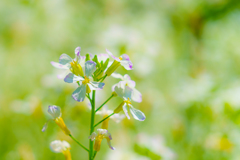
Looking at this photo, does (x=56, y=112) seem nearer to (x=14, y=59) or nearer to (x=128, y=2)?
(x=14, y=59)

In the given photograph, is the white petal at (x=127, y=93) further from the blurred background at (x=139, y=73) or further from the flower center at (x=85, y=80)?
the blurred background at (x=139, y=73)

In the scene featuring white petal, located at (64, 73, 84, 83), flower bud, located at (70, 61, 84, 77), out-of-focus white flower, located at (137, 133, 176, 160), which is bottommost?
white petal, located at (64, 73, 84, 83)

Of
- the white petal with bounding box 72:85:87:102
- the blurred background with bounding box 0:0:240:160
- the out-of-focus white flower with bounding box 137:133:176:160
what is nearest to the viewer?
the white petal with bounding box 72:85:87:102

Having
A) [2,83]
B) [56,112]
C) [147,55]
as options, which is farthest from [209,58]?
[56,112]

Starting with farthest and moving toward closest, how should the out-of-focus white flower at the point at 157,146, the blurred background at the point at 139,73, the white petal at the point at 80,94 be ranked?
the blurred background at the point at 139,73
the out-of-focus white flower at the point at 157,146
the white petal at the point at 80,94

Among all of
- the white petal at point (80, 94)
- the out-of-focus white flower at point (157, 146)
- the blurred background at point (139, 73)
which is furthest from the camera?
the blurred background at point (139, 73)

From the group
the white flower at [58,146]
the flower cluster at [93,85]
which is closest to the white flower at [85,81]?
the flower cluster at [93,85]

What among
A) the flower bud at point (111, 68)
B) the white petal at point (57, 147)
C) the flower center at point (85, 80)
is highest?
the flower bud at point (111, 68)

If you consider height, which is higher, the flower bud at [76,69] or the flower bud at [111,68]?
the flower bud at [111,68]

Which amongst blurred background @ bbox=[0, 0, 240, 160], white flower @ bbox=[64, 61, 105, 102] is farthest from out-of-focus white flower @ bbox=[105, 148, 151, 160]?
white flower @ bbox=[64, 61, 105, 102]

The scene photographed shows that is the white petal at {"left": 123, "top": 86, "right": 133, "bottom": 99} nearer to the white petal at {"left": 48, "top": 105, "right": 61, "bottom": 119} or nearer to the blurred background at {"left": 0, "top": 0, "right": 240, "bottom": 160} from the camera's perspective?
the white petal at {"left": 48, "top": 105, "right": 61, "bottom": 119}
